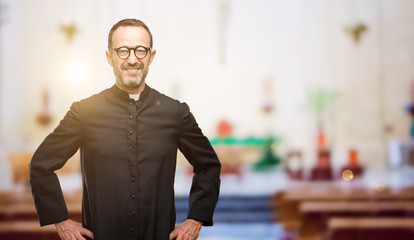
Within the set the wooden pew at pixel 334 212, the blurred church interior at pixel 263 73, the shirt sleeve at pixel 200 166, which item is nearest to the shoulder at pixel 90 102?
the shirt sleeve at pixel 200 166

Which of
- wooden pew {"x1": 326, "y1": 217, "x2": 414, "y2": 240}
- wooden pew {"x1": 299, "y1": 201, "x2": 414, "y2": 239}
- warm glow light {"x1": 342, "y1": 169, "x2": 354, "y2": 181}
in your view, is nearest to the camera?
wooden pew {"x1": 326, "y1": 217, "x2": 414, "y2": 240}

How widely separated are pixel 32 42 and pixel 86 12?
1.56 m

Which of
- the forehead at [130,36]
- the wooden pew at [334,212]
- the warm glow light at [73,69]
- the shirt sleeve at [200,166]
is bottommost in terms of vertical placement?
the wooden pew at [334,212]

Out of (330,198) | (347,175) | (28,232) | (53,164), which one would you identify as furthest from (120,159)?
(347,175)

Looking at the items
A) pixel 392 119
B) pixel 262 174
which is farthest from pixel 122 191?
pixel 392 119

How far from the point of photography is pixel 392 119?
41.8 ft

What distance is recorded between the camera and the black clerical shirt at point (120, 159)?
1401 mm

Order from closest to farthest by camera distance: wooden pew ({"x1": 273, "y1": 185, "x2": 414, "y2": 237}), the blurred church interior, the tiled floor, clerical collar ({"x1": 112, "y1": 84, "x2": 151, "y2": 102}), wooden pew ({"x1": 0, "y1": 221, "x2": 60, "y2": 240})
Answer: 1. clerical collar ({"x1": 112, "y1": 84, "x2": 151, "y2": 102})
2. wooden pew ({"x1": 0, "y1": 221, "x2": 60, "y2": 240})
3. wooden pew ({"x1": 273, "y1": 185, "x2": 414, "y2": 237})
4. the tiled floor
5. the blurred church interior

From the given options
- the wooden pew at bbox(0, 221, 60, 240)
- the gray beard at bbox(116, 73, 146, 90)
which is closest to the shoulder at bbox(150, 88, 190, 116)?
the gray beard at bbox(116, 73, 146, 90)

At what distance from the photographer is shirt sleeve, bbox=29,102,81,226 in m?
1.40

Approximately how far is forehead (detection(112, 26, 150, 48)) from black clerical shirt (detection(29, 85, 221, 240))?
0.52 feet

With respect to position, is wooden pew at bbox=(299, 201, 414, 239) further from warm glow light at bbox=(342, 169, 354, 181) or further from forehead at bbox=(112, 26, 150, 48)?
warm glow light at bbox=(342, 169, 354, 181)

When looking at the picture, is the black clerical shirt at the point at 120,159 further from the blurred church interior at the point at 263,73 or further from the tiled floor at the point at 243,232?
the blurred church interior at the point at 263,73

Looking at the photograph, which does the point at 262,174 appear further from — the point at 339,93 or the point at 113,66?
the point at 113,66
